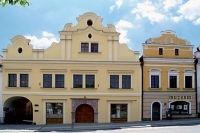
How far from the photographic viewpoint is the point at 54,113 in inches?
1102

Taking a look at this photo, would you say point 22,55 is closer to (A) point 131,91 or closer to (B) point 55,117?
(B) point 55,117

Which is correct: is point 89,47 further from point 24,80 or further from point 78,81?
point 24,80

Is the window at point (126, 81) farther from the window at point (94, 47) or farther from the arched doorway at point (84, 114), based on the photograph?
the arched doorway at point (84, 114)

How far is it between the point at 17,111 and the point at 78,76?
31.5 feet

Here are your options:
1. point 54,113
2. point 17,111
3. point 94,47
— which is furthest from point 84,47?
point 17,111

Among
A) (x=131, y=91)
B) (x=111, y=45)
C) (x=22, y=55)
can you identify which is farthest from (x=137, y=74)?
(x=22, y=55)

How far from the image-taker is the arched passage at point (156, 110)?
94.6 ft

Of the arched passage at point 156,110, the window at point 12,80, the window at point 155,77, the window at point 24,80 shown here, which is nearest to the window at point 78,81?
the window at point 24,80

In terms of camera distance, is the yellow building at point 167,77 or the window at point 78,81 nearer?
the window at point 78,81

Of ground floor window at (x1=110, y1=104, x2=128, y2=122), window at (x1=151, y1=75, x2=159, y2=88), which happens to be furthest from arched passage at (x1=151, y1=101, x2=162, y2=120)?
ground floor window at (x1=110, y1=104, x2=128, y2=122)

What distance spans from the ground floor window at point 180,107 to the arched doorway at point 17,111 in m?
15.4

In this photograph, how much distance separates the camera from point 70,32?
28203mm

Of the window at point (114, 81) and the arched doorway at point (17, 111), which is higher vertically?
the window at point (114, 81)

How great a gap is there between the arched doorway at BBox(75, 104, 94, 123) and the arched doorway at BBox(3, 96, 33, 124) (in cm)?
521
